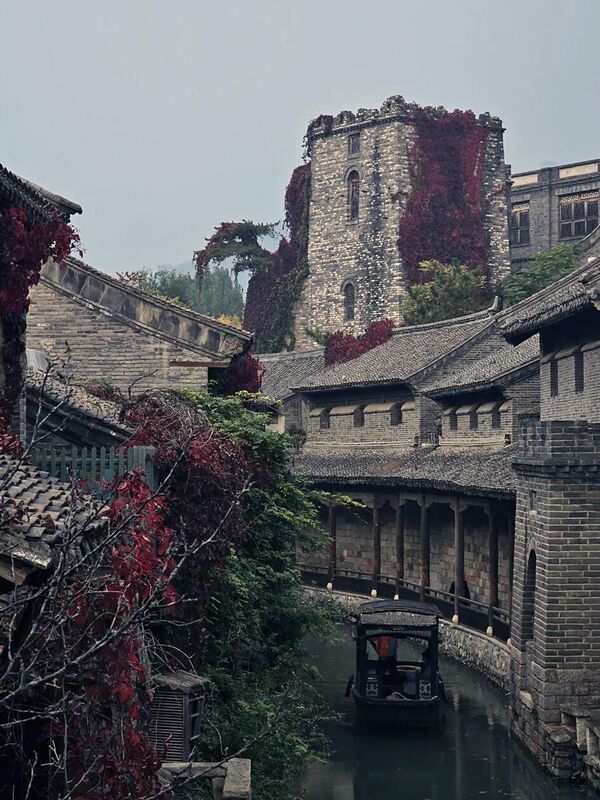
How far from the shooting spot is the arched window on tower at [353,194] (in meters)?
64.0

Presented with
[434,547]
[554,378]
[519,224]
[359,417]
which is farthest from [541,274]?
[554,378]

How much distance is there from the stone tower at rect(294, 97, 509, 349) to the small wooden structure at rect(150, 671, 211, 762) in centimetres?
4892

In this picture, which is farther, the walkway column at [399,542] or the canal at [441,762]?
the walkway column at [399,542]

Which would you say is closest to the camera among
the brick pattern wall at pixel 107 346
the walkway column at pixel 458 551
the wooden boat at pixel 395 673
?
the brick pattern wall at pixel 107 346

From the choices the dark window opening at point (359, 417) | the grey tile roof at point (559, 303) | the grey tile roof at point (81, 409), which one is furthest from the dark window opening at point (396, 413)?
the grey tile roof at point (81, 409)

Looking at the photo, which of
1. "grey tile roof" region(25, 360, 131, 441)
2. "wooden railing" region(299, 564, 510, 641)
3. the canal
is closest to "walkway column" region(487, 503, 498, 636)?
"wooden railing" region(299, 564, 510, 641)

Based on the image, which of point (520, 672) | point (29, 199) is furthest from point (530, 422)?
point (29, 199)

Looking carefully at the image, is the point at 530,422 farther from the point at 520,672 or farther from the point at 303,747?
the point at 303,747

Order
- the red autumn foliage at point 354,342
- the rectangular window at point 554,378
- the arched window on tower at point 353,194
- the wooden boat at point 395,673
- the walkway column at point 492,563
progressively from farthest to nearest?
the arched window on tower at point 353,194
the red autumn foliage at point 354,342
the walkway column at point 492,563
the rectangular window at point 554,378
the wooden boat at point 395,673

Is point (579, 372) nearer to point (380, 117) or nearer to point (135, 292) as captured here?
point (135, 292)

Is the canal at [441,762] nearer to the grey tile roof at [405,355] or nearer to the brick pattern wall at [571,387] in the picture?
the brick pattern wall at [571,387]

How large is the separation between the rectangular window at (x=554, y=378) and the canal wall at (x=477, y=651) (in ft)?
19.5

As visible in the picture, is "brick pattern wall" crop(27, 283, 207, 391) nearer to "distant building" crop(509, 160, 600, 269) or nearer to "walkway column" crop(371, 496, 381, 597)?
"walkway column" crop(371, 496, 381, 597)

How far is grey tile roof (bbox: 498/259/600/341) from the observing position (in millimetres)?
25172
